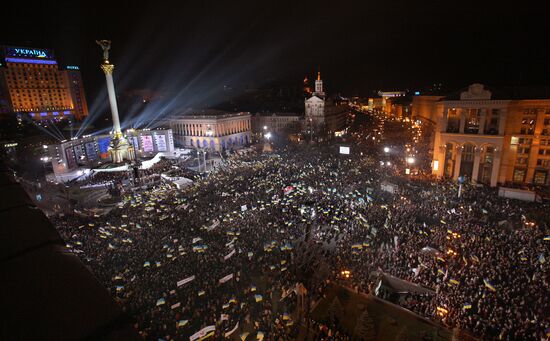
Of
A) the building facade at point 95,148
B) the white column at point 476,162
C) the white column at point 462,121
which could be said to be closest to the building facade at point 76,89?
the building facade at point 95,148

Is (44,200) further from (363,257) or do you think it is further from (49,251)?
(49,251)

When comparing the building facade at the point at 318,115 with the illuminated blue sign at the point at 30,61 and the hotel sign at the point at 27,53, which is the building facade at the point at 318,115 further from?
the hotel sign at the point at 27,53

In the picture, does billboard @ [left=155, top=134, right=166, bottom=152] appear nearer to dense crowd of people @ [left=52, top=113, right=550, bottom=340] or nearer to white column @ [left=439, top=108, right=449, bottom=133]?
dense crowd of people @ [left=52, top=113, right=550, bottom=340]

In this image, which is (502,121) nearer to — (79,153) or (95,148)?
(79,153)

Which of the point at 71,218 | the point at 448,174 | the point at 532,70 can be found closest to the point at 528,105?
the point at 448,174

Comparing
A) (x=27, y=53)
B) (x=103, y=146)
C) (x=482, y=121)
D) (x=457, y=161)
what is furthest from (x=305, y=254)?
(x=27, y=53)
